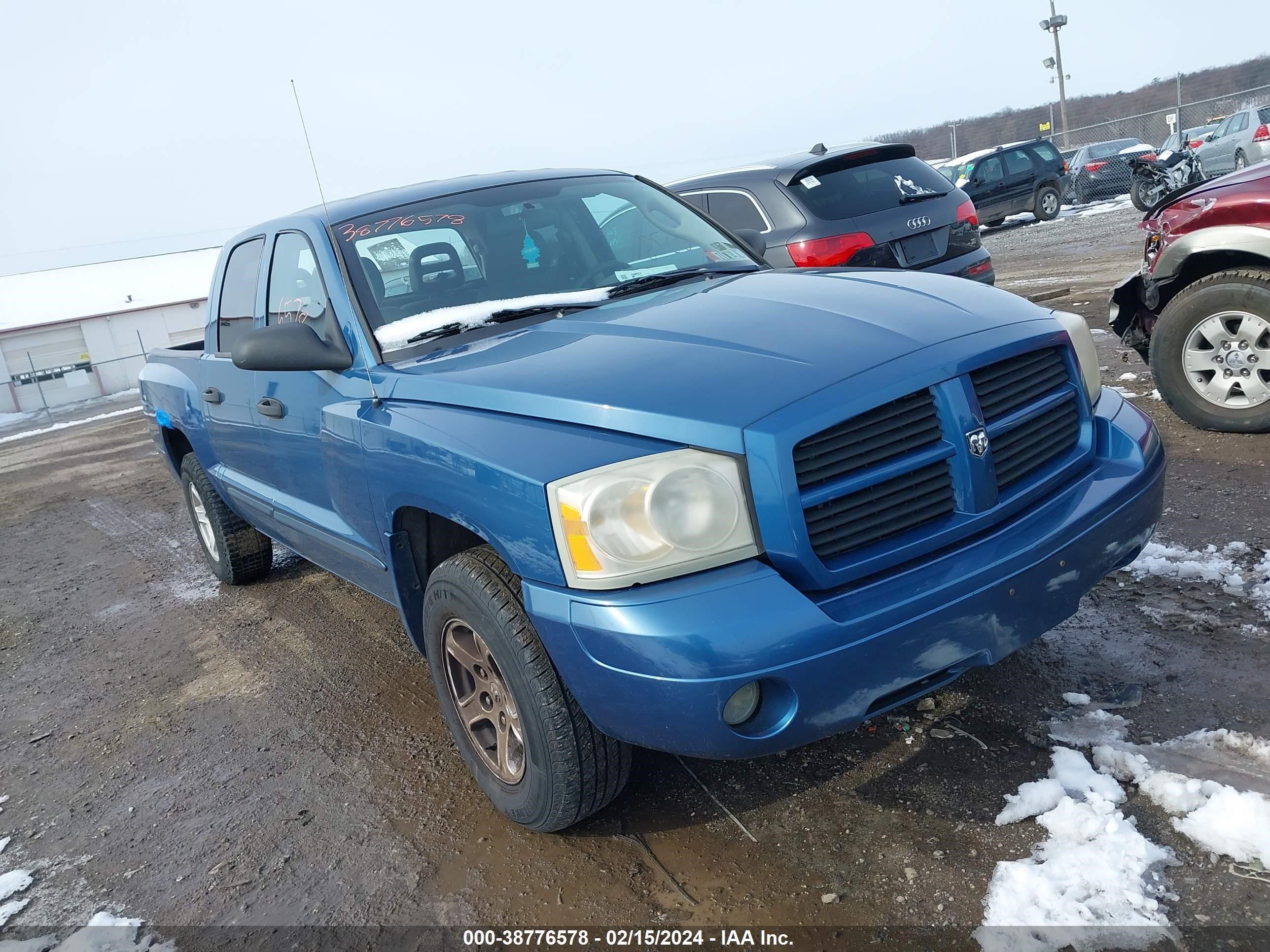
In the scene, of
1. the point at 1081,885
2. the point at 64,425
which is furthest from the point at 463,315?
the point at 64,425

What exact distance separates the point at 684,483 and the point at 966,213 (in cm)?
507

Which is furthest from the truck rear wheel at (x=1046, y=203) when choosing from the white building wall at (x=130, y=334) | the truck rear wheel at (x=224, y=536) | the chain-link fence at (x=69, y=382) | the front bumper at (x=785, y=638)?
the white building wall at (x=130, y=334)

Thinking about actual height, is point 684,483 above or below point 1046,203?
above

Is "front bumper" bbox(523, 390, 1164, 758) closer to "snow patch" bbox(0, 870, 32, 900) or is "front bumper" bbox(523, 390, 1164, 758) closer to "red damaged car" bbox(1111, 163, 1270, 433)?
"snow patch" bbox(0, 870, 32, 900)

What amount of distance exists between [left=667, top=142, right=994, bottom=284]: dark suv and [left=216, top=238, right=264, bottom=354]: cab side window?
126 inches

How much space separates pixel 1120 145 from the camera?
22.9 metres

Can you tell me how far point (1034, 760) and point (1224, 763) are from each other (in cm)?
45

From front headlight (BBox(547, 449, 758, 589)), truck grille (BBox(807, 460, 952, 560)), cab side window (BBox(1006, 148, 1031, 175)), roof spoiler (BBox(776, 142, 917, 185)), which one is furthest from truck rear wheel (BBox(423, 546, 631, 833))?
cab side window (BBox(1006, 148, 1031, 175))

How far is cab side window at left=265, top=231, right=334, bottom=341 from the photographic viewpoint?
10.8ft

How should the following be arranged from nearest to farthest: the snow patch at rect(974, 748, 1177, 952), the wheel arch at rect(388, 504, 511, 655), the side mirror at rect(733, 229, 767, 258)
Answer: the snow patch at rect(974, 748, 1177, 952) → the wheel arch at rect(388, 504, 511, 655) → the side mirror at rect(733, 229, 767, 258)

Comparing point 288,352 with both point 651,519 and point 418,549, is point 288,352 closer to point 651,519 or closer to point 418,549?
point 418,549

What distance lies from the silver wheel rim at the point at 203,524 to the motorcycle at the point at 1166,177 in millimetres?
10453

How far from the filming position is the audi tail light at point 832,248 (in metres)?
6.02

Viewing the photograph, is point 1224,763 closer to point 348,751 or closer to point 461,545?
point 461,545
